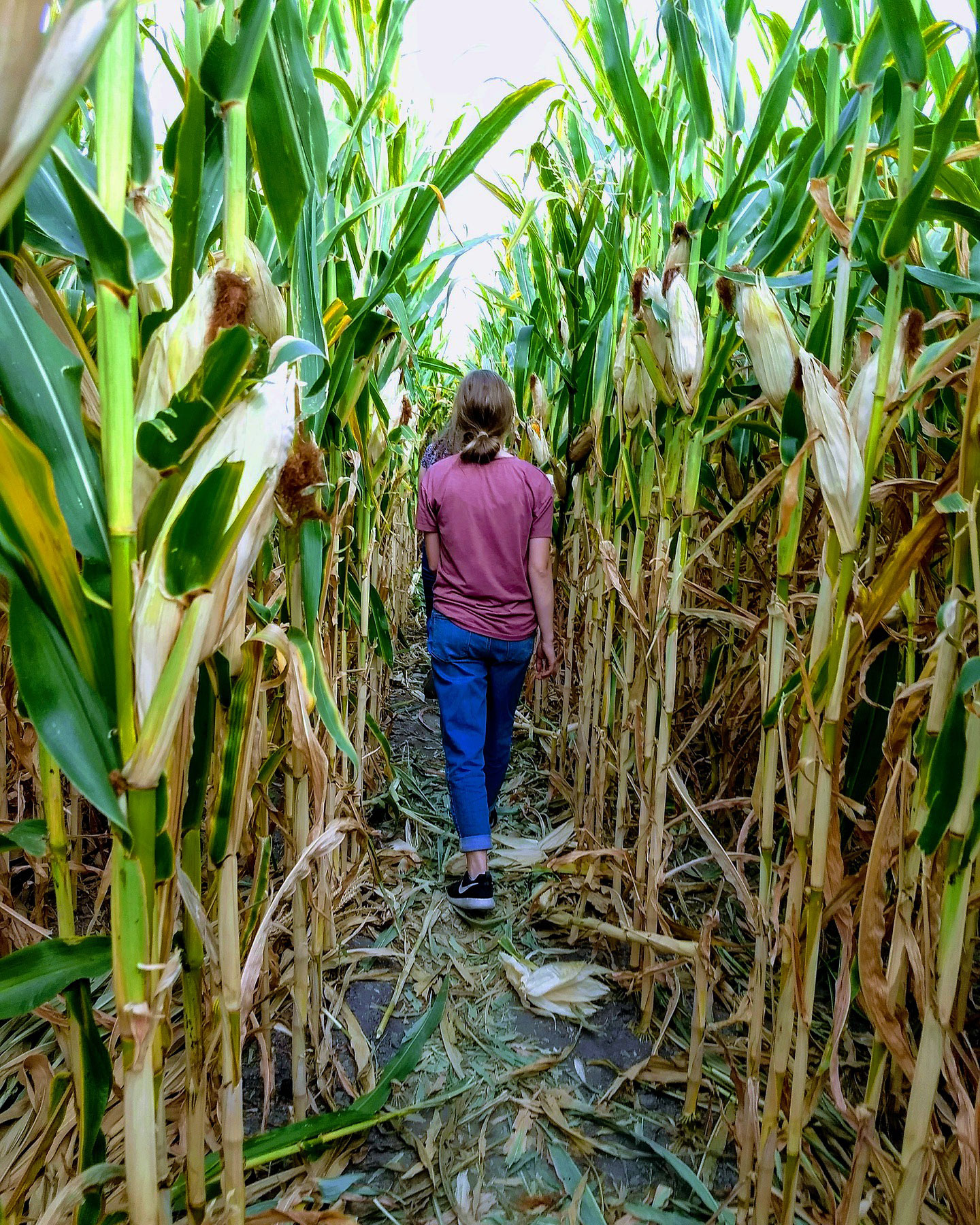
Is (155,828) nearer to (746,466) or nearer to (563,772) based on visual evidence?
(746,466)

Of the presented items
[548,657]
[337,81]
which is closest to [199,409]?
[337,81]

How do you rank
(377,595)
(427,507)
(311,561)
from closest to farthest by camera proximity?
(311,561) → (377,595) → (427,507)

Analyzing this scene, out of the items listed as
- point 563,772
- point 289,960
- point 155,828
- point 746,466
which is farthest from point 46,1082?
point 563,772

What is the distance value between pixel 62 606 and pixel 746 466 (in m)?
1.34

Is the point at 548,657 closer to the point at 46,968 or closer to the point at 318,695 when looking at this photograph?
the point at 318,695

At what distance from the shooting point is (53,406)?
1.51 feet

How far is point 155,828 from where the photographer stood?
0.48 metres

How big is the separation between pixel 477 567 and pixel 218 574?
130 cm

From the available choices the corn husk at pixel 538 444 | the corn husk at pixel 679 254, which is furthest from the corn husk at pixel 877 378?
the corn husk at pixel 538 444

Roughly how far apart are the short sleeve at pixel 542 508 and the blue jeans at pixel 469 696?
260 millimetres

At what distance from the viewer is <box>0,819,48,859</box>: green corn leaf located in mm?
621

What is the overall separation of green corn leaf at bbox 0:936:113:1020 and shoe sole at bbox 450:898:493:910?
1.19 meters

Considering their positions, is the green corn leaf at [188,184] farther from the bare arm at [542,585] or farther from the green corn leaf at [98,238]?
the bare arm at [542,585]

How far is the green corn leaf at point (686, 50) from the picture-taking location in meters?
0.97
